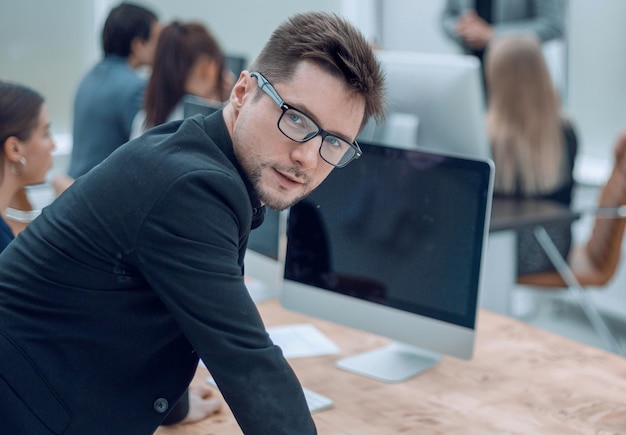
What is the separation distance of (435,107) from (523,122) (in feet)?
3.74

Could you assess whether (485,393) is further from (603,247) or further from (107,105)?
(107,105)

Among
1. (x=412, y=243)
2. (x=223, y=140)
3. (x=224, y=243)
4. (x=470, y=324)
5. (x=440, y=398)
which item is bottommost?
(x=440, y=398)

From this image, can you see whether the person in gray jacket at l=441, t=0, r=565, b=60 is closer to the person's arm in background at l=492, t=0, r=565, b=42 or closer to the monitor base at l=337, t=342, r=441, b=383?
the person's arm in background at l=492, t=0, r=565, b=42

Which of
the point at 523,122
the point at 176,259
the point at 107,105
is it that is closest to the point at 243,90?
the point at 176,259

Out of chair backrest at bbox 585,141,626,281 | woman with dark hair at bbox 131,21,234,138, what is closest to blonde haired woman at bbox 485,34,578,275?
chair backrest at bbox 585,141,626,281

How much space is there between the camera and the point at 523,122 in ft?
11.1

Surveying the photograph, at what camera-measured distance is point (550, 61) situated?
448 cm

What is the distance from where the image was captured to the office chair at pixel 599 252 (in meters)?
3.32

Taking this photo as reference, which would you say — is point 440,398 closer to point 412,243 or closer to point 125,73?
point 412,243

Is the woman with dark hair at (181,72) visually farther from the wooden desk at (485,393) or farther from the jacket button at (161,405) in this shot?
the jacket button at (161,405)

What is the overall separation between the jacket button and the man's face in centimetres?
34

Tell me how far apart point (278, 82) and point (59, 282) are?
0.41 m

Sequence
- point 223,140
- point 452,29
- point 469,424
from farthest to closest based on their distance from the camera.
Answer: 1. point 452,29
2. point 469,424
3. point 223,140

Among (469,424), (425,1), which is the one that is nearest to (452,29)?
(425,1)
